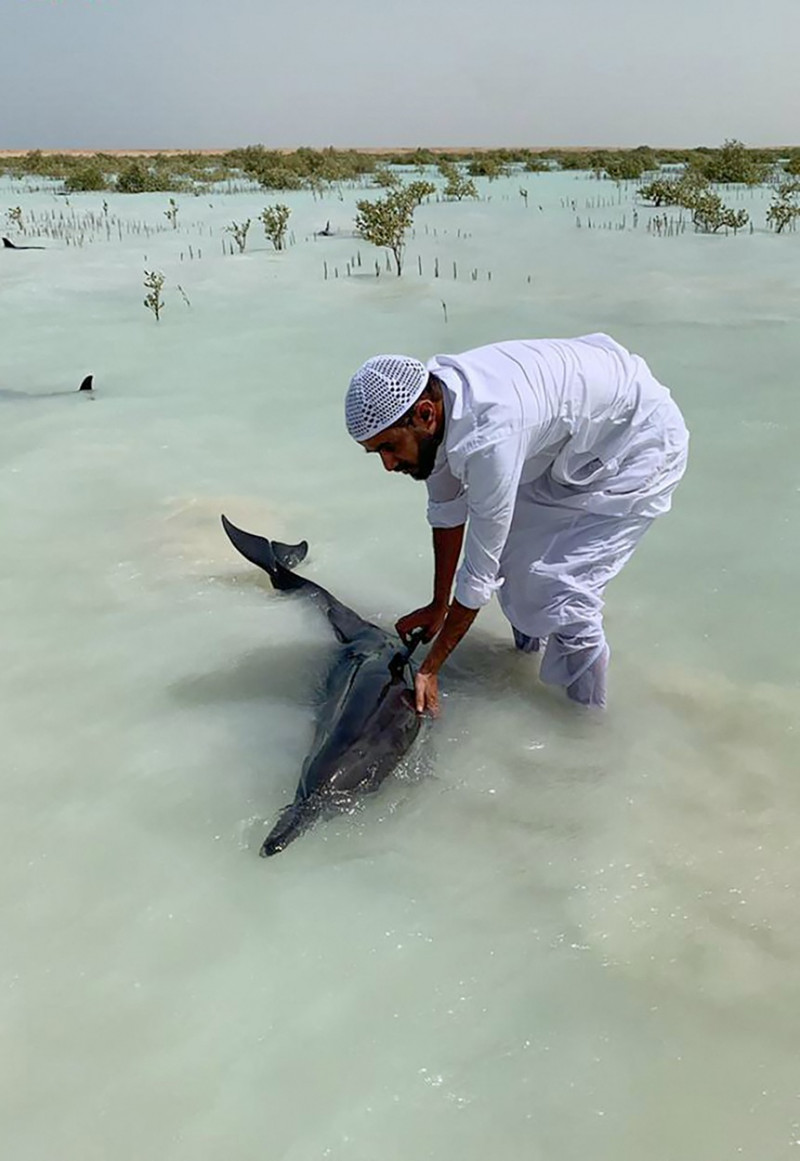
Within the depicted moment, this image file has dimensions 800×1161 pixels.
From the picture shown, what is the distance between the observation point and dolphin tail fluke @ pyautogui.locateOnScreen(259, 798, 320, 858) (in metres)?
2.62

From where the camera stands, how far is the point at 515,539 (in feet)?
10.1

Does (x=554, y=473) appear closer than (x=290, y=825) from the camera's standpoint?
No

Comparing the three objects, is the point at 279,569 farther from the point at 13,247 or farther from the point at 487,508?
the point at 13,247

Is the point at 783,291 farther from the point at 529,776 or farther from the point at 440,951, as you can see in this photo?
the point at 440,951

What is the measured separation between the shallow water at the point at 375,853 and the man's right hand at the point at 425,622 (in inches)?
11.8

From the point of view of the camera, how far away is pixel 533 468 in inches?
114

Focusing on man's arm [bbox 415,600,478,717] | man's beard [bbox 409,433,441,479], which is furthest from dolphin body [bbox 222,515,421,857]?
man's beard [bbox 409,433,441,479]

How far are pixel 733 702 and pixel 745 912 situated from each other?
1.09m

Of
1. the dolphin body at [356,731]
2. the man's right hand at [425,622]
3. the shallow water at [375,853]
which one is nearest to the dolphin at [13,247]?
the shallow water at [375,853]

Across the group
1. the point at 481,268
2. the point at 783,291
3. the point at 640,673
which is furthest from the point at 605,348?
the point at 481,268

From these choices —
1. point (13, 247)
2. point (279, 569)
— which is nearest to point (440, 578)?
point (279, 569)

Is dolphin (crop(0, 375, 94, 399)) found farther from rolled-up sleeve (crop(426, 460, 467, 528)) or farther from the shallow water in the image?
rolled-up sleeve (crop(426, 460, 467, 528))

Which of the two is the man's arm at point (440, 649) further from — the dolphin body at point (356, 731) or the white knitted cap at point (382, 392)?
the white knitted cap at point (382, 392)

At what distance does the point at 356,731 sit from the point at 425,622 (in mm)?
581
